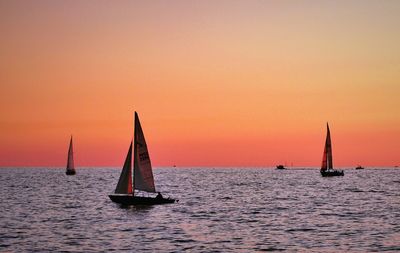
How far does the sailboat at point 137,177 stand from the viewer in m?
65.7

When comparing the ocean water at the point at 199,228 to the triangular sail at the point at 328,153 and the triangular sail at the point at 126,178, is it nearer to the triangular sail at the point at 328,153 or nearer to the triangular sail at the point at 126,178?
the triangular sail at the point at 126,178

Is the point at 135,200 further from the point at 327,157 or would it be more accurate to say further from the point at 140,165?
the point at 327,157

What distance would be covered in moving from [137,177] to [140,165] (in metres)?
1.45

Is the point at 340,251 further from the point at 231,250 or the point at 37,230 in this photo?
the point at 37,230

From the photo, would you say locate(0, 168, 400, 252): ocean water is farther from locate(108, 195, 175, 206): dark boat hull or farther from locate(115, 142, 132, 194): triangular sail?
locate(115, 142, 132, 194): triangular sail

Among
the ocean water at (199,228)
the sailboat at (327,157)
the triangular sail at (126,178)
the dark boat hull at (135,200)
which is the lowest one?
the ocean water at (199,228)

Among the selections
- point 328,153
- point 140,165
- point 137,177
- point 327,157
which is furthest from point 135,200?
point 327,157

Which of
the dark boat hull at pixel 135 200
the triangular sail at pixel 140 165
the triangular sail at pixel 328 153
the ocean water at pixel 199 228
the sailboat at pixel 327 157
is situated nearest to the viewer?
the ocean water at pixel 199 228

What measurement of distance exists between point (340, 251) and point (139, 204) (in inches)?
1271

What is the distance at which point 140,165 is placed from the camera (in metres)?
65.9

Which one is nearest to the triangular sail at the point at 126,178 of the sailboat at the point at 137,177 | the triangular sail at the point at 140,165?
the sailboat at the point at 137,177

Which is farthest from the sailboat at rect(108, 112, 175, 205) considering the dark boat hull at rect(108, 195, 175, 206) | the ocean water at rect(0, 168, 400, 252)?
the ocean water at rect(0, 168, 400, 252)

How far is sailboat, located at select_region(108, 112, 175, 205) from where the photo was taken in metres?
65.7

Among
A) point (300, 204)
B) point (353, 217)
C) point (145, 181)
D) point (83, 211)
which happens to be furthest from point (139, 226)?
point (300, 204)
